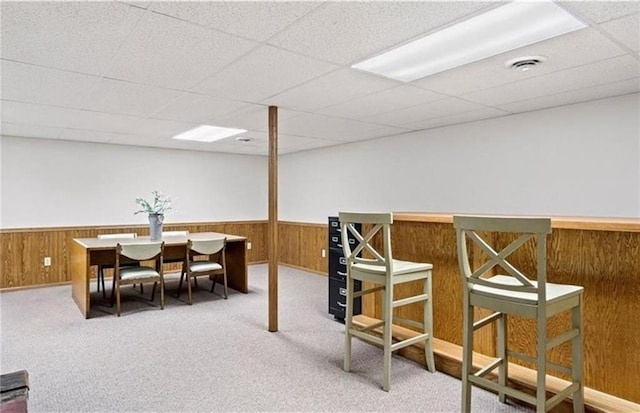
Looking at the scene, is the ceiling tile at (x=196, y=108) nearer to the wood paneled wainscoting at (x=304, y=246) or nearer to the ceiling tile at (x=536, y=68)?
the ceiling tile at (x=536, y=68)

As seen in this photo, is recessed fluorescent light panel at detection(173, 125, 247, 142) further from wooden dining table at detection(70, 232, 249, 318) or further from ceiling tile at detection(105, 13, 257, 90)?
ceiling tile at detection(105, 13, 257, 90)

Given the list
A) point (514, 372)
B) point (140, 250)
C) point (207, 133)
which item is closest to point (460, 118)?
point (514, 372)

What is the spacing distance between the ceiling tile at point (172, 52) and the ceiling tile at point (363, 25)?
34 cm

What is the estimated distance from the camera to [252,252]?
7656 mm

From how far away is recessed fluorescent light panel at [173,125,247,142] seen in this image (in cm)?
510

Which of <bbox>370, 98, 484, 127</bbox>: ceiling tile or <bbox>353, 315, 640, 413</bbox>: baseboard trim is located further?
<bbox>370, 98, 484, 127</bbox>: ceiling tile

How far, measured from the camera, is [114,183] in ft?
20.7

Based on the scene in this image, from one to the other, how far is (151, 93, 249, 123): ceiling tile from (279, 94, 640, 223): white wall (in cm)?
246

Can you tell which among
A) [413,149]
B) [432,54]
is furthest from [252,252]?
[432,54]

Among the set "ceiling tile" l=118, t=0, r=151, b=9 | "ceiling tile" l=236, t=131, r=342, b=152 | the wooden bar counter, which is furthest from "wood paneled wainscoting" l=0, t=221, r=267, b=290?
the wooden bar counter

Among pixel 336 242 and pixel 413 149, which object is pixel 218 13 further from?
pixel 413 149

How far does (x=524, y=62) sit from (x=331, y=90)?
142cm

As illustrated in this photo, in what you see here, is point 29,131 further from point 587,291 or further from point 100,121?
point 587,291

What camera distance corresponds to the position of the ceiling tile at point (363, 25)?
1.91 m
